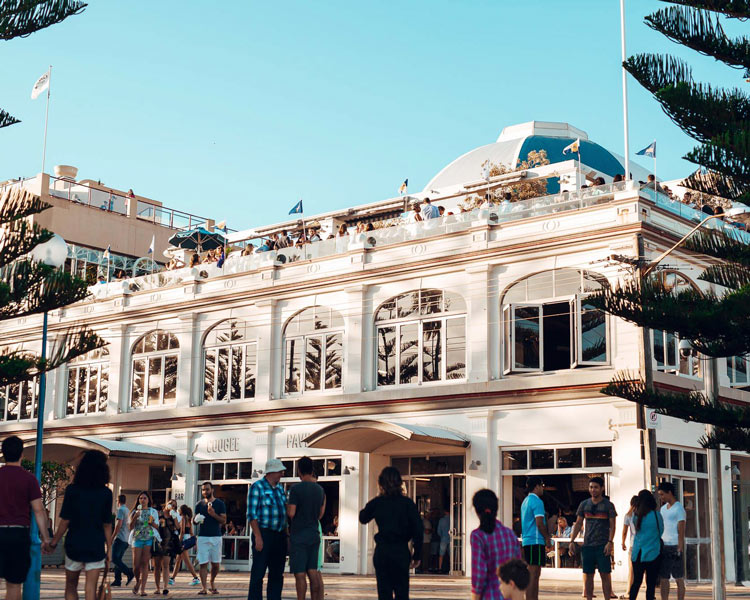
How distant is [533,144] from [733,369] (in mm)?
18795

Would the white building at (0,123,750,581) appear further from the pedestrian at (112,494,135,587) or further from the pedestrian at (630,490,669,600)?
the pedestrian at (630,490,669,600)

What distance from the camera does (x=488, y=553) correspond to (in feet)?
28.3

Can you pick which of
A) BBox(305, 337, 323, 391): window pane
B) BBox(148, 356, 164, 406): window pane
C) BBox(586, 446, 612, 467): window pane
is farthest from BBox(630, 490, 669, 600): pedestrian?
BBox(148, 356, 164, 406): window pane

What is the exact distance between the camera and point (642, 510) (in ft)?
41.9

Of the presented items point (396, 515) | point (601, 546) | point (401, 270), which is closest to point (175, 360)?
point (401, 270)

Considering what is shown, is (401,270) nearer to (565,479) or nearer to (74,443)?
(565,479)

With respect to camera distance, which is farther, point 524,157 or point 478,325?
point 524,157

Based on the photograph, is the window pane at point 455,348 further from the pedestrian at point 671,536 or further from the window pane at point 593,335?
the pedestrian at point 671,536

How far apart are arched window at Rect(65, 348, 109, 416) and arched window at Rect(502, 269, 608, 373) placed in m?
15.2

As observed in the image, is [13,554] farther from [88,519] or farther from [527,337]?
[527,337]

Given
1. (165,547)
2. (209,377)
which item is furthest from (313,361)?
(165,547)

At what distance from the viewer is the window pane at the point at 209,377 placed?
1202 inches

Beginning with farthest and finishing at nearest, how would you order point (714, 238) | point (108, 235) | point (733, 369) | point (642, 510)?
point (108, 235) < point (733, 369) < point (714, 238) < point (642, 510)

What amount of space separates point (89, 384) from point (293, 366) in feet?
30.6
